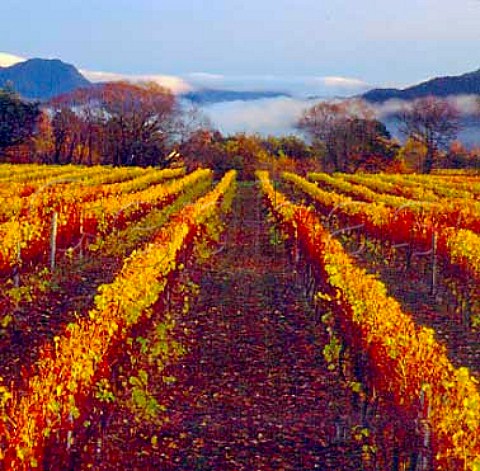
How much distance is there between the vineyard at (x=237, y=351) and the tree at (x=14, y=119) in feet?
174

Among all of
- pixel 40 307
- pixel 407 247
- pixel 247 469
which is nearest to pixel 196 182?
A: pixel 407 247

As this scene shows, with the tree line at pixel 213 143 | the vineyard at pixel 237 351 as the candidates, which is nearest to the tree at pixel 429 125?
the tree line at pixel 213 143

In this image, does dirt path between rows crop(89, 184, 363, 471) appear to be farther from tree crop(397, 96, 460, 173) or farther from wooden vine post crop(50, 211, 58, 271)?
tree crop(397, 96, 460, 173)

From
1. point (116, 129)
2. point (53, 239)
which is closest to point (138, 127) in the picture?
point (116, 129)

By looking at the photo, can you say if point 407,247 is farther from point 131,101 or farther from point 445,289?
point 131,101

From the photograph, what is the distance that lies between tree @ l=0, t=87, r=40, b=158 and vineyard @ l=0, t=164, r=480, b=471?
174ft

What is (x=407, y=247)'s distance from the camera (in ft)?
64.1

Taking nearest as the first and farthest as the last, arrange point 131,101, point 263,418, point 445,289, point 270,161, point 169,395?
point 263,418, point 169,395, point 445,289, point 270,161, point 131,101

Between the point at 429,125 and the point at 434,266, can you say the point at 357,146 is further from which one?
the point at 434,266

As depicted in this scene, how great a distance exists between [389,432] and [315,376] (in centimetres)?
338

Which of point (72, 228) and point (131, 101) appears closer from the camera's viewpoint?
point (72, 228)

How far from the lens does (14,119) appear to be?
7281cm

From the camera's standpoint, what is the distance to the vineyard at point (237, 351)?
6727 mm

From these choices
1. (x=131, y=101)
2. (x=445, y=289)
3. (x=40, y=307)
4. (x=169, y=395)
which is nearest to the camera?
(x=169, y=395)
